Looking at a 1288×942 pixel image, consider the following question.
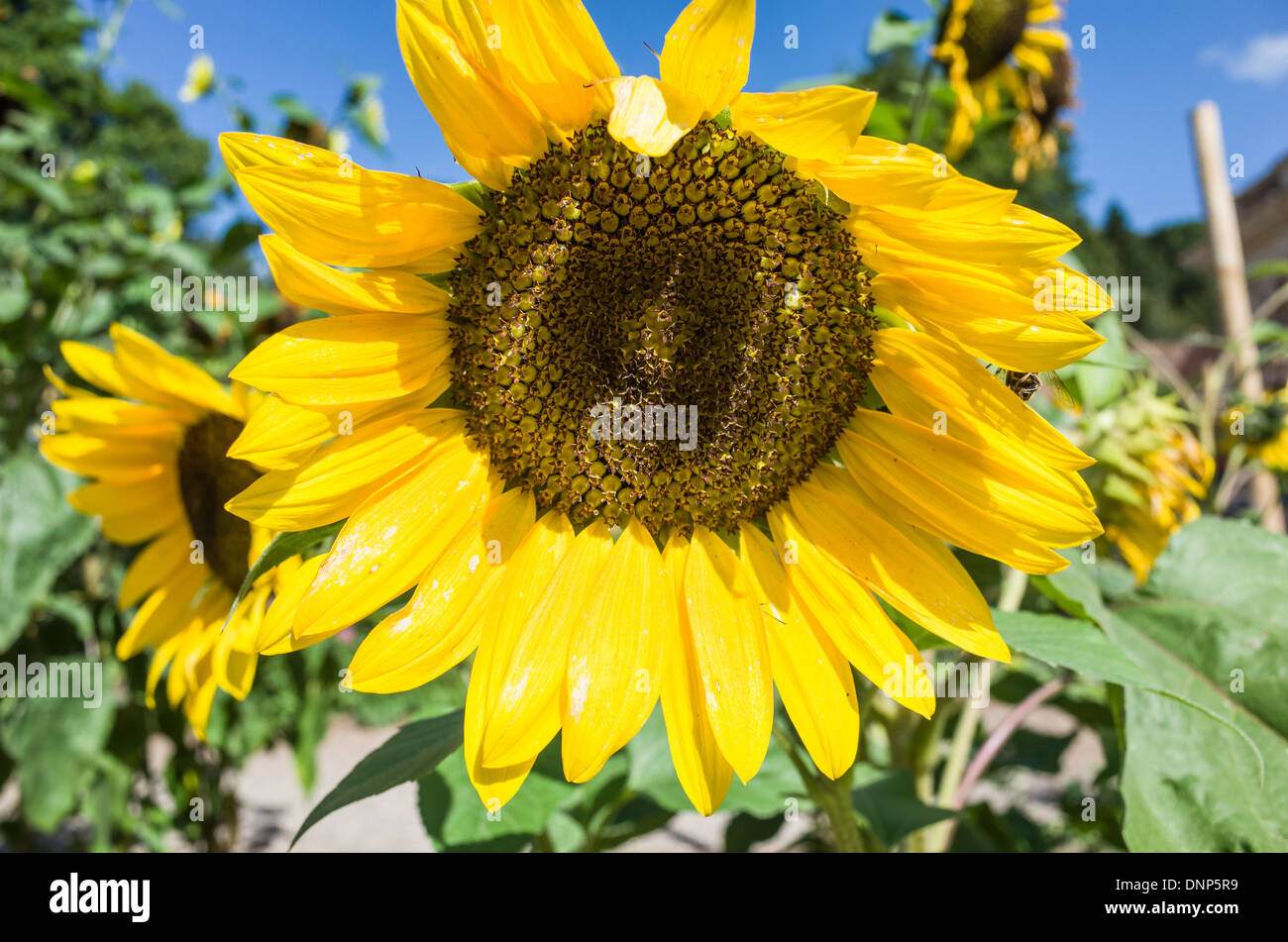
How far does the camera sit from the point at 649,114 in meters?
0.71

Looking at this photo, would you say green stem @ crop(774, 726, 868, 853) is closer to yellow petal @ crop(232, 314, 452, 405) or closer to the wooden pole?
yellow petal @ crop(232, 314, 452, 405)

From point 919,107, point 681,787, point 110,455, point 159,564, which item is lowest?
point 681,787

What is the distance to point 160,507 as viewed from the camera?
5.54ft

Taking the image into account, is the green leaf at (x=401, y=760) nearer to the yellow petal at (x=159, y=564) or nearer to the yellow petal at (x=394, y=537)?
the yellow petal at (x=394, y=537)

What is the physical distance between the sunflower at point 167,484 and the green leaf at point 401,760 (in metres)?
0.51

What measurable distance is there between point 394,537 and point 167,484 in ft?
3.47

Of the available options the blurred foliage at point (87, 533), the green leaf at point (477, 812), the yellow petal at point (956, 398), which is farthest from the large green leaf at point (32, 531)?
the yellow petal at point (956, 398)

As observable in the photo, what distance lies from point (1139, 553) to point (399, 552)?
1.49 meters

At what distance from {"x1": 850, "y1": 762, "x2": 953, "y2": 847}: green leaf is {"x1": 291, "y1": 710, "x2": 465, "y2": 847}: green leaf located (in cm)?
56

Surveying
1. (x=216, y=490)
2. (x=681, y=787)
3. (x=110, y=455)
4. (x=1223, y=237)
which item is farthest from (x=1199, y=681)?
(x=1223, y=237)

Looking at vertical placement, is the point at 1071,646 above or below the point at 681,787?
above

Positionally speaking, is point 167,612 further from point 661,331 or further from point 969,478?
point 969,478

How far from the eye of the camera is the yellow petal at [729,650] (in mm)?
821
